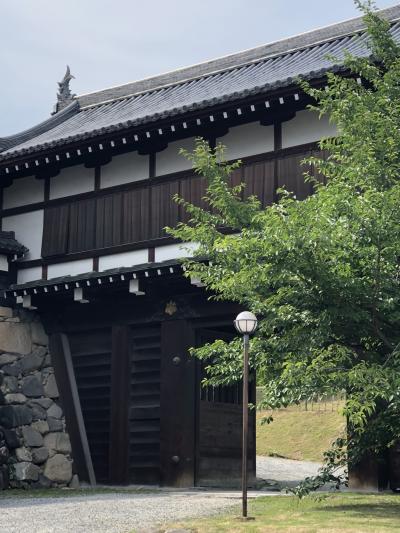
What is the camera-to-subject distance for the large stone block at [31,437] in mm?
19016

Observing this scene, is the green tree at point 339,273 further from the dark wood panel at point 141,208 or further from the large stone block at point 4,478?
the large stone block at point 4,478

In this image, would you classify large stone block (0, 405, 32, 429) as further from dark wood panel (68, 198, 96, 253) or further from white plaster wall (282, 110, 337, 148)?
white plaster wall (282, 110, 337, 148)

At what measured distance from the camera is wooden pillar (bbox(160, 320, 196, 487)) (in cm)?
1789

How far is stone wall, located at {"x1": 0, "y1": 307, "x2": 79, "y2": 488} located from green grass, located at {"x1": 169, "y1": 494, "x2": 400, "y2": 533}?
6.46 meters

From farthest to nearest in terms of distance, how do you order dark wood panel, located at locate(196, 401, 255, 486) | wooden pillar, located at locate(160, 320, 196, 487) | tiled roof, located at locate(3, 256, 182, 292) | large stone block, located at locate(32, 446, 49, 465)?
large stone block, located at locate(32, 446, 49, 465)
dark wood panel, located at locate(196, 401, 255, 486)
wooden pillar, located at locate(160, 320, 196, 487)
tiled roof, located at locate(3, 256, 182, 292)

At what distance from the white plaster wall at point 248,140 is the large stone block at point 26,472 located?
24.2 ft

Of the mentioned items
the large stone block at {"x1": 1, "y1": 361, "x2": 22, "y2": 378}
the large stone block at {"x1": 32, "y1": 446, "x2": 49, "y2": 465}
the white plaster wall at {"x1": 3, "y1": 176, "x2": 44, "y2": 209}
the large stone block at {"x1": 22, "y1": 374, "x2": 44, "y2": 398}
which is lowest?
the large stone block at {"x1": 32, "y1": 446, "x2": 49, "y2": 465}

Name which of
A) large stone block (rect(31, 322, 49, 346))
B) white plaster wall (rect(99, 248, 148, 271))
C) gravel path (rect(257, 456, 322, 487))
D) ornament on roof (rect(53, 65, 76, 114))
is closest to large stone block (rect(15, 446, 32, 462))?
large stone block (rect(31, 322, 49, 346))

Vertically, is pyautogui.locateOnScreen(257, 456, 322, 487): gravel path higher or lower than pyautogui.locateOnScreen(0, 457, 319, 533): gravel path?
higher

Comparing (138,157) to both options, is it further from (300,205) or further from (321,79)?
(300,205)

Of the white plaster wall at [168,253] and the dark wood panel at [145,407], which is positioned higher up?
the white plaster wall at [168,253]

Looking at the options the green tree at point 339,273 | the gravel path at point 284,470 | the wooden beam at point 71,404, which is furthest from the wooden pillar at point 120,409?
the green tree at point 339,273

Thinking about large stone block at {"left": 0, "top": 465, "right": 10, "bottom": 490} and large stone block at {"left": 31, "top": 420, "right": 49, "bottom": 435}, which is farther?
large stone block at {"left": 31, "top": 420, "right": 49, "bottom": 435}

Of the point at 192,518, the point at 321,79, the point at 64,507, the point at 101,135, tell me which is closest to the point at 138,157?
the point at 101,135
